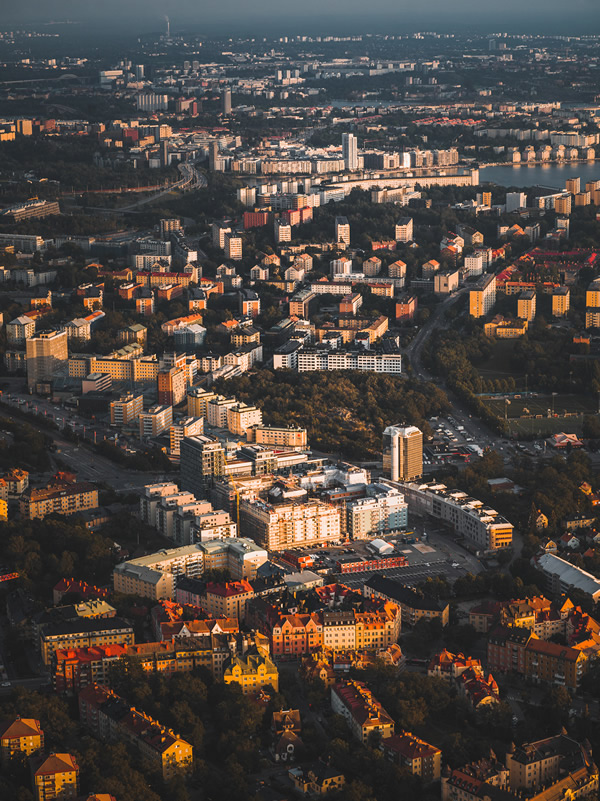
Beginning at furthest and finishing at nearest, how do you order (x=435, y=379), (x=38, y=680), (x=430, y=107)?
1. (x=430, y=107)
2. (x=435, y=379)
3. (x=38, y=680)

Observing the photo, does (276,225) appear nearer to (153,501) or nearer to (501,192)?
(501,192)

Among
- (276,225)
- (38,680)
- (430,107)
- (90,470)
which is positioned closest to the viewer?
(38,680)

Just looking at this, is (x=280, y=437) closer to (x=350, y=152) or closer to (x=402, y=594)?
(x=402, y=594)

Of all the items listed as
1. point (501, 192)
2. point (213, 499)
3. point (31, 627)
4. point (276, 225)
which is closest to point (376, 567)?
point (213, 499)

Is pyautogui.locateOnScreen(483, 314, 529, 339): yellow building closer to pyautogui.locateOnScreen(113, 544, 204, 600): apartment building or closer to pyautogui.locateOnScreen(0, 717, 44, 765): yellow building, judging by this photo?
pyautogui.locateOnScreen(113, 544, 204, 600): apartment building

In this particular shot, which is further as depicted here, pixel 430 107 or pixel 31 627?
pixel 430 107

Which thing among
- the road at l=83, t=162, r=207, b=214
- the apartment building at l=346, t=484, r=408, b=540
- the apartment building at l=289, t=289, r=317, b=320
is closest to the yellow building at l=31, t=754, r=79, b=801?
the apartment building at l=346, t=484, r=408, b=540
